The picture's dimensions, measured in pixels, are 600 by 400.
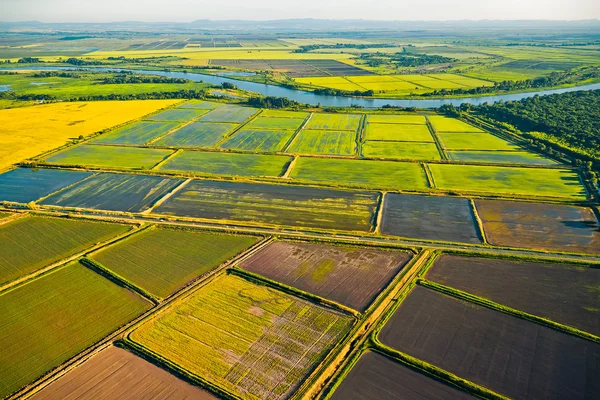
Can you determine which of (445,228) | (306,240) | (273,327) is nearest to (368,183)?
(445,228)

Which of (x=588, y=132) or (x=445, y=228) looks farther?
(x=588, y=132)

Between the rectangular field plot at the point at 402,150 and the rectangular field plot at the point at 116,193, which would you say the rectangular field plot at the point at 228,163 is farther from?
the rectangular field plot at the point at 402,150

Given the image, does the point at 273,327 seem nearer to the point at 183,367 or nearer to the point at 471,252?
the point at 183,367

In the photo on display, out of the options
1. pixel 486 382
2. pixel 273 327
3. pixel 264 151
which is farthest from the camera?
pixel 264 151

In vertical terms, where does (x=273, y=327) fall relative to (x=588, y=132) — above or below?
below

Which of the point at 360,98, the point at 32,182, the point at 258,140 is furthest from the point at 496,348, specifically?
the point at 360,98

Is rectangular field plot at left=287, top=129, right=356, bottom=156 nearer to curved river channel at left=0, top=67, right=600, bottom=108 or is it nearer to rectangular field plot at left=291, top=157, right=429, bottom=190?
rectangular field plot at left=291, top=157, right=429, bottom=190

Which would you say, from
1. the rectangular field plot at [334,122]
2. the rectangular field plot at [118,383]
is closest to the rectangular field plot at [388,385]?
the rectangular field plot at [118,383]

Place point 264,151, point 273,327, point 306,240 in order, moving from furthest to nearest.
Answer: point 264,151, point 306,240, point 273,327

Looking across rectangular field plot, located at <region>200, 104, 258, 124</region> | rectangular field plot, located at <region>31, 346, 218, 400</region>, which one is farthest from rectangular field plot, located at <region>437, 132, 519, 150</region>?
rectangular field plot, located at <region>31, 346, 218, 400</region>
